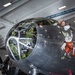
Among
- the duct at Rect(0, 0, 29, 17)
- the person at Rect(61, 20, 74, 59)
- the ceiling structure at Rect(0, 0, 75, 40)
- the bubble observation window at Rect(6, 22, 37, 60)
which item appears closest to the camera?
the bubble observation window at Rect(6, 22, 37, 60)

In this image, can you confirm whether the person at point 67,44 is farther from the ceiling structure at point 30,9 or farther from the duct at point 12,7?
the duct at point 12,7

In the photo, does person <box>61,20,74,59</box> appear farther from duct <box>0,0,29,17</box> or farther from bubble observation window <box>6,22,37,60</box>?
duct <box>0,0,29,17</box>

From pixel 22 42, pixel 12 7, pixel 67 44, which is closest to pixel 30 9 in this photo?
pixel 12 7

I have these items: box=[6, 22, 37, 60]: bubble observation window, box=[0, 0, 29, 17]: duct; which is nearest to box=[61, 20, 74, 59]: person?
box=[6, 22, 37, 60]: bubble observation window

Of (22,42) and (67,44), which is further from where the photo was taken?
(67,44)

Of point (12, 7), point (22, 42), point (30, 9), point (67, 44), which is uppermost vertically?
point (12, 7)

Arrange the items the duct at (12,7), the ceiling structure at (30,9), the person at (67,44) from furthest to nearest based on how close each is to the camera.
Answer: the ceiling structure at (30,9) → the duct at (12,7) → the person at (67,44)

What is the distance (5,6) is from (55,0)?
10.2 feet

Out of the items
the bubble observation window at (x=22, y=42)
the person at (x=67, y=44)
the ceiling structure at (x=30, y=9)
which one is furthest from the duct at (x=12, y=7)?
the bubble observation window at (x=22, y=42)

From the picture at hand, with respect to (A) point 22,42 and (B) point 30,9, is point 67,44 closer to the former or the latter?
(A) point 22,42

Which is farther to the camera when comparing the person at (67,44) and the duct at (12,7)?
the duct at (12,7)

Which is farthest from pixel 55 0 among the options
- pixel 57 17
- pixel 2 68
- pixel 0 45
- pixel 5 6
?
pixel 2 68

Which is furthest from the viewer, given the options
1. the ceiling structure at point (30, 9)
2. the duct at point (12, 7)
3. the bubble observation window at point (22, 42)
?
the ceiling structure at point (30, 9)

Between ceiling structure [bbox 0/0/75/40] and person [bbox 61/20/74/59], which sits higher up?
ceiling structure [bbox 0/0/75/40]
